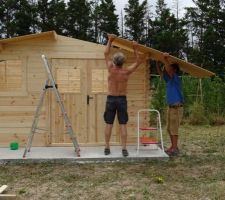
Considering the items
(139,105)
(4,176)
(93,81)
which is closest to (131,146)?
(139,105)

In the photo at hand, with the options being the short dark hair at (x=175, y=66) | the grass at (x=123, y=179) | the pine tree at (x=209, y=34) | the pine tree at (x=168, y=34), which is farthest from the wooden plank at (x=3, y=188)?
the pine tree at (x=168, y=34)

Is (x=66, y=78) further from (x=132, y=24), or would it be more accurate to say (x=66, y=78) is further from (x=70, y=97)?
(x=132, y=24)

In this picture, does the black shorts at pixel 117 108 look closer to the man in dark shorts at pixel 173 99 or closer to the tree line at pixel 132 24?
the man in dark shorts at pixel 173 99

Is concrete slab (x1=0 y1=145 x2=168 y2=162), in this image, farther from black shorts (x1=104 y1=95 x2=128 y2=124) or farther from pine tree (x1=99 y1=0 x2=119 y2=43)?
pine tree (x1=99 y1=0 x2=119 y2=43)

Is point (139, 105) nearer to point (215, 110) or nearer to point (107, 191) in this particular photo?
point (107, 191)

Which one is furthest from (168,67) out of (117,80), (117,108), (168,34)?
(168,34)

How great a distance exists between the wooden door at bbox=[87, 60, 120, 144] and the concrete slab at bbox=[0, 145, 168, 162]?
1.17 ft

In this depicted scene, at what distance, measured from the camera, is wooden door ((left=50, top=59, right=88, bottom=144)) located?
1013 cm

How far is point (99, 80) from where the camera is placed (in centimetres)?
1022

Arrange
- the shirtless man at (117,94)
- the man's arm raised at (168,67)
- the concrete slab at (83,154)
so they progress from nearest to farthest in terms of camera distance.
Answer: the concrete slab at (83,154), the shirtless man at (117,94), the man's arm raised at (168,67)

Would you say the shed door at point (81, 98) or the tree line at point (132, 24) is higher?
the tree line at point (132, 24)

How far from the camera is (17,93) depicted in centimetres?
1005

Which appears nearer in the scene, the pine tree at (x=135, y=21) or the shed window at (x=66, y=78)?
the shed window at (x=66, y=78)

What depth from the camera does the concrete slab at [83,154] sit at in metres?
8.74
